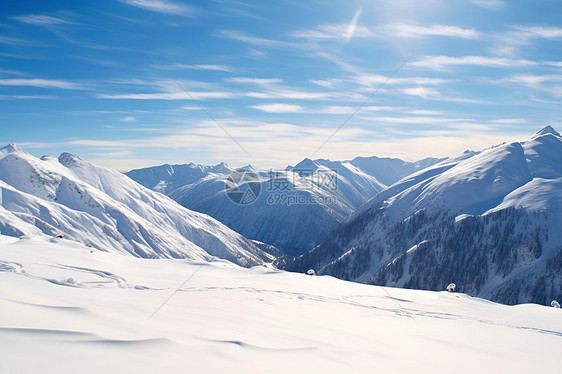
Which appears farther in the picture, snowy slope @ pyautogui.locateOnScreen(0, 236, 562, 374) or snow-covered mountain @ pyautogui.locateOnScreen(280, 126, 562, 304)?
snow-covered mountain @ pyautogui.locateOnScreen(280, 126, 562, 304)

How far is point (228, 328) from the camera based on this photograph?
984cm

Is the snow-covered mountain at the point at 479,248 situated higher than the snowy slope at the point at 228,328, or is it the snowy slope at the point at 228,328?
the snowy slope at the point at 228,328

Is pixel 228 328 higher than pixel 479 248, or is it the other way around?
pixel 228 328

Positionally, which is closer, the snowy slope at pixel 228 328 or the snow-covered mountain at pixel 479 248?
the snowy slope at pixel 228 328

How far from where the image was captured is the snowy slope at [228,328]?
6242mm

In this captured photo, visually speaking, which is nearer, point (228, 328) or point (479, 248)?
point (228, 328)

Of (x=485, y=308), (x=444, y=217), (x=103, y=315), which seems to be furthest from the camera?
(x=444, y=217)

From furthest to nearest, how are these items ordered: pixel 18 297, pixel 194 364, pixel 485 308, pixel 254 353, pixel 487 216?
pixel 487 216 → pixel 485 308 → pixel 18 297 → pixel 254 353 → pixel 194 364

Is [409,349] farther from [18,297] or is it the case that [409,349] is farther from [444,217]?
[444,217]

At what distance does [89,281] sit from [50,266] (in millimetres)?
2936

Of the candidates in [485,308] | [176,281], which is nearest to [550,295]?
[485,308]

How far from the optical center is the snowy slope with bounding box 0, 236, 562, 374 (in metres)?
6.24

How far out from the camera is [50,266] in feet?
54.0

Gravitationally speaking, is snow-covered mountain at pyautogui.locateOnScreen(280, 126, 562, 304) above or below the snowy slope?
below
